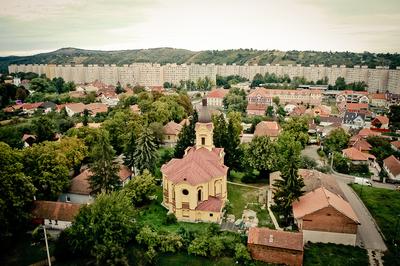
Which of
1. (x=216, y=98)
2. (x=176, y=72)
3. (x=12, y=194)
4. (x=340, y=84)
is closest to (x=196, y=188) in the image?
(x=12, y=194)

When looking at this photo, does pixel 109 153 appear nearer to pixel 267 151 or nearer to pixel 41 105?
pixel 267 151

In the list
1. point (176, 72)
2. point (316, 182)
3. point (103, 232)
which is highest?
point (176, 72)

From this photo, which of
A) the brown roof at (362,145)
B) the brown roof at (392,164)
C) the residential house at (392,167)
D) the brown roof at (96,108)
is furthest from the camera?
the brown roof at (96,108)

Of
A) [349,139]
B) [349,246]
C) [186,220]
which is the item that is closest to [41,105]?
[186,220]

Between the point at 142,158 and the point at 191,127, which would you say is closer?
the point at 142,158

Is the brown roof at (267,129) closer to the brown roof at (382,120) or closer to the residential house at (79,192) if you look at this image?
the brown roof at (382,120)

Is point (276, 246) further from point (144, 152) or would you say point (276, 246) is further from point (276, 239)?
point (144, 152)

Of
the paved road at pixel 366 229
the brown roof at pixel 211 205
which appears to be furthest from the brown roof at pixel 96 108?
the paved road at pixel 366 229
